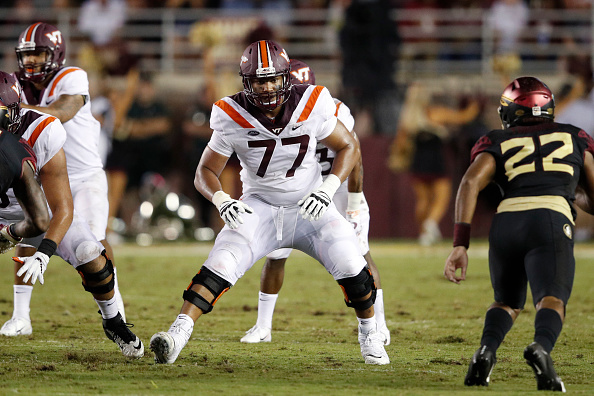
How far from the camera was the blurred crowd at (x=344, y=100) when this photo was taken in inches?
456

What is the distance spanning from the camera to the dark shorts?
409 cm

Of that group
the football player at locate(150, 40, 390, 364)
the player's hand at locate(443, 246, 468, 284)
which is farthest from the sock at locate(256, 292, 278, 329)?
the player's hand at locate(443, 246, 468, 284)

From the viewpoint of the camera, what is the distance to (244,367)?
4613 mm

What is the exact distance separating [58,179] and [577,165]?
2.61m

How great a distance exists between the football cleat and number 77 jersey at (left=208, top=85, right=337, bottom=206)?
1.03 m

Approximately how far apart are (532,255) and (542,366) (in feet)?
1.75

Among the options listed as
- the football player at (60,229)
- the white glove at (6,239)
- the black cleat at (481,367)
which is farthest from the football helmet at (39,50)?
the black cleat at (481,367)

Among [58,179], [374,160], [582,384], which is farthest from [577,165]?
[374,160]

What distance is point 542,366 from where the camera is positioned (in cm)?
387

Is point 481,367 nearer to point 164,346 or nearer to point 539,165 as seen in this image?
point 539,165

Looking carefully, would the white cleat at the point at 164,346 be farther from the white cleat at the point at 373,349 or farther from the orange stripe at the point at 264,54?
the orange stripe at the point at 264,54

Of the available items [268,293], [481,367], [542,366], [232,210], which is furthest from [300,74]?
[542,366]

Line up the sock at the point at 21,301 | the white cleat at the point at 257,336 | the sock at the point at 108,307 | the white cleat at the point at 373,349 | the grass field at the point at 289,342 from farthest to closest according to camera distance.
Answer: the sock at the point at 21,301, the white cleat at the point at 257,336, the sock at the point at 108,307, the white cleat at the point at 373,349, the grass field at the point at 289,342

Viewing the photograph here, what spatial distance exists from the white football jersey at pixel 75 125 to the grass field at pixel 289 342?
3.54 ft
